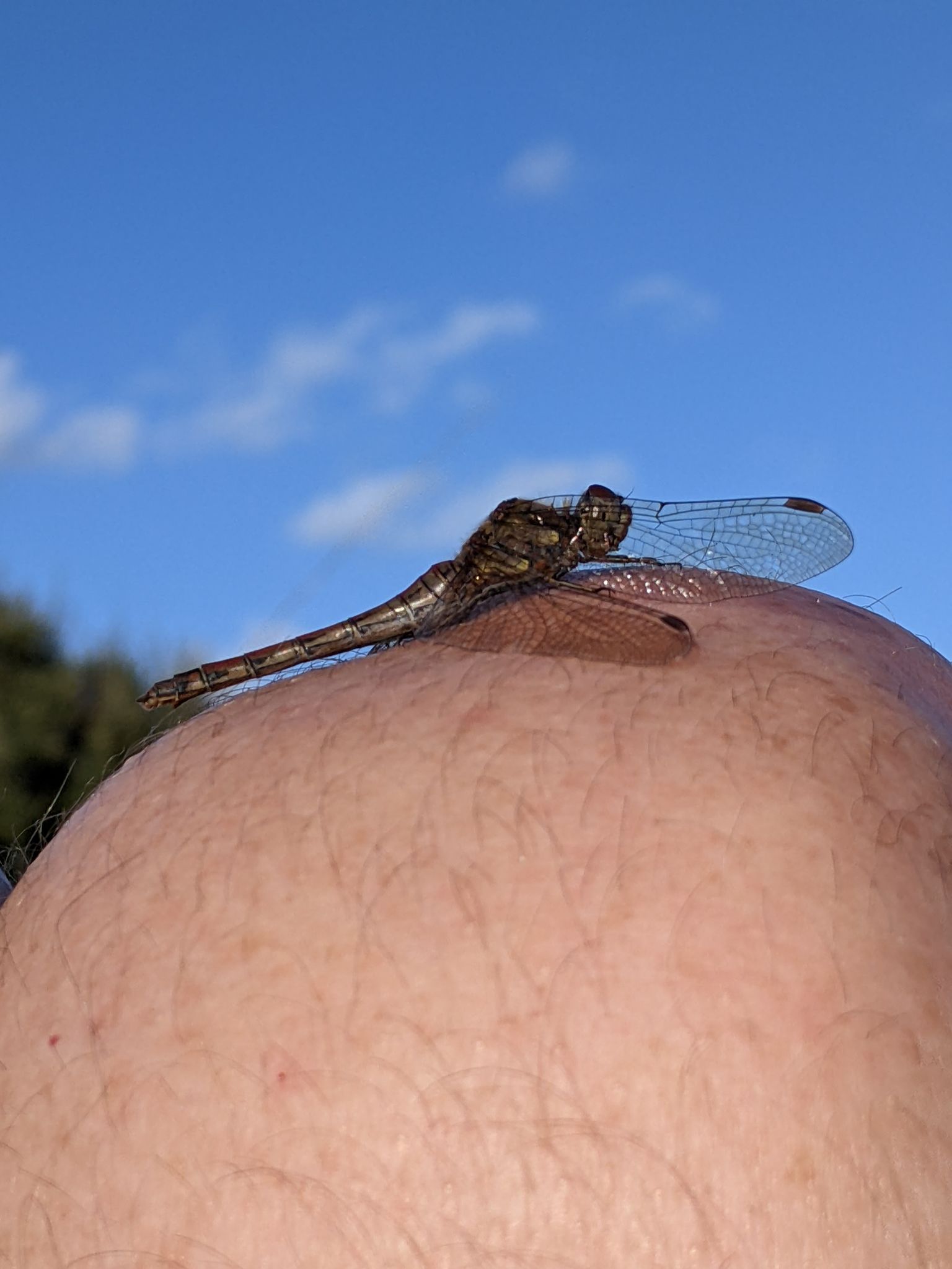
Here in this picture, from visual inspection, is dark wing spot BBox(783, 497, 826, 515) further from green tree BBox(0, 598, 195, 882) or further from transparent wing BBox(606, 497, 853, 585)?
green tree BBox(0, 598, 195, 882)

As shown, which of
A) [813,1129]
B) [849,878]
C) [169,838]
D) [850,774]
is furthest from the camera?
[169,838]

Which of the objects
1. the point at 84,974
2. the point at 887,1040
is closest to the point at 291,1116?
the point at 84,974

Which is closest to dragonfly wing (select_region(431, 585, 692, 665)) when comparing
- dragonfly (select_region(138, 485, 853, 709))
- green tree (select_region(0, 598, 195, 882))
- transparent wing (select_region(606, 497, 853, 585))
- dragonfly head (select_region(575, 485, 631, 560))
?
dragonfly (select_region(138, 485, 853, 709))

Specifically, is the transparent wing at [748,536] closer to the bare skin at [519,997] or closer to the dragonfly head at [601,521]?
the dragonfly head at [601,521]

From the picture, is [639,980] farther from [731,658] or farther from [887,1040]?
[731,658]

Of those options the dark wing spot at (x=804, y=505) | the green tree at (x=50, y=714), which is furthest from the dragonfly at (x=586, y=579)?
the green tree at (x=50, y=714)

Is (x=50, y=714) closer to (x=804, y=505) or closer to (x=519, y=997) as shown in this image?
(x=804, y=505)
